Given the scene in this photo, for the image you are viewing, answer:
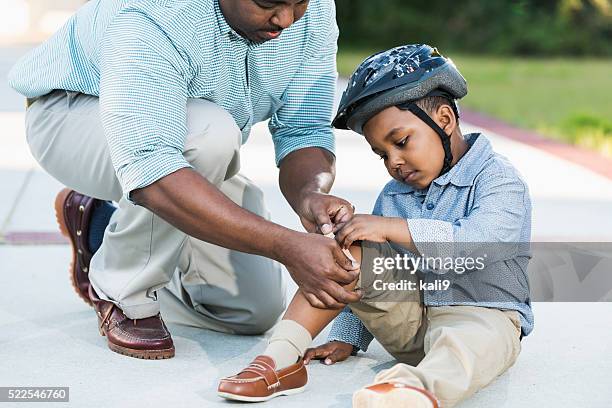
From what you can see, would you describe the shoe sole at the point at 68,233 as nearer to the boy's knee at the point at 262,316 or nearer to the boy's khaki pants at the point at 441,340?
the boy's knee at the point at 262,316

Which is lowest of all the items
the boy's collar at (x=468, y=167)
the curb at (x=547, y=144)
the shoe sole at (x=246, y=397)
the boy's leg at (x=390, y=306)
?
the curb at (x=547, y=144)

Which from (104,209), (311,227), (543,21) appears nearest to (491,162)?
(311,227)

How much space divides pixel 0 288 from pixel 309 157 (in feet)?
4.25

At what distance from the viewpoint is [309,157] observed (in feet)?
12.9

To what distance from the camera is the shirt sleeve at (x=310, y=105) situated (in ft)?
13.0

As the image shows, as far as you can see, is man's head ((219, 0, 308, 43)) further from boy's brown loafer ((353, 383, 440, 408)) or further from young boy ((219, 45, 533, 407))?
boy's brown loafer ((353, 383, 440, 408))

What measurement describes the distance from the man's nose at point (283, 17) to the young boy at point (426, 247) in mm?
313

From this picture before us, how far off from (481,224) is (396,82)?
48cm

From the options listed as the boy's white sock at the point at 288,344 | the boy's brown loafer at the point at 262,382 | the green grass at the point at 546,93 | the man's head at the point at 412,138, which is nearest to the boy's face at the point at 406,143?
the man's head at the point at 412,138

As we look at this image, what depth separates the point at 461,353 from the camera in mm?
3176

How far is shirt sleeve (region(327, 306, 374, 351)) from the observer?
369 cm

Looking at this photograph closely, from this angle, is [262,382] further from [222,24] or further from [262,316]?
[222,24]

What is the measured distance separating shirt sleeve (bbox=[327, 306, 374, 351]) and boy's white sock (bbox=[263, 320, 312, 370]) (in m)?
0.32

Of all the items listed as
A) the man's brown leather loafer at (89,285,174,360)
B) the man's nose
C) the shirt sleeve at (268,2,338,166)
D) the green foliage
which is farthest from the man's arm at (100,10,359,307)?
the green foliage
